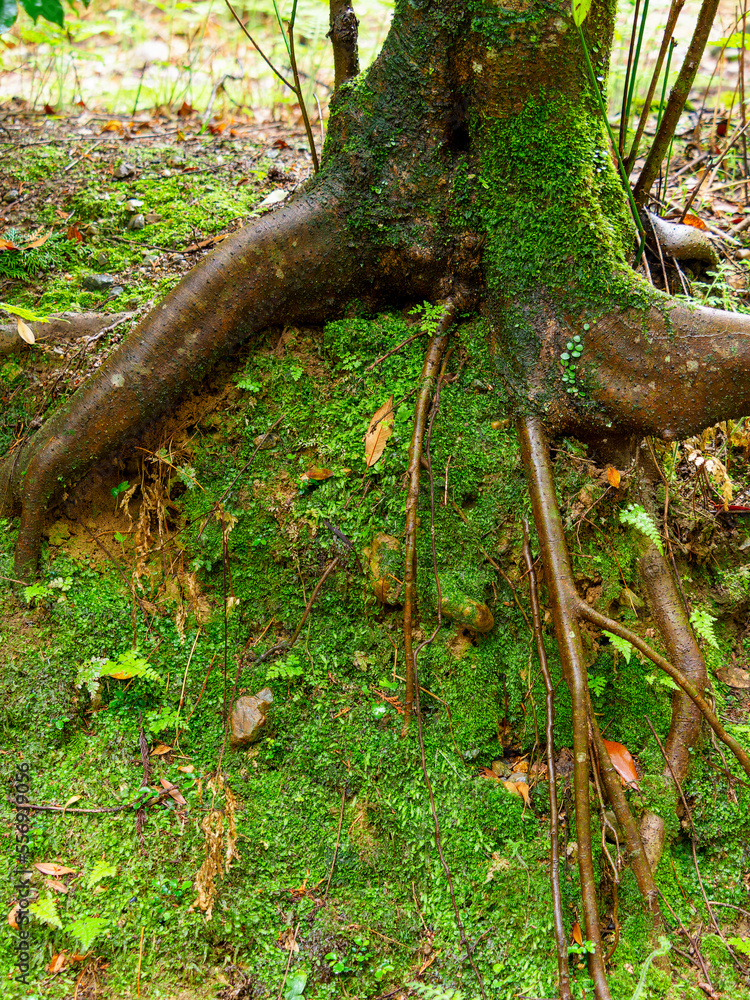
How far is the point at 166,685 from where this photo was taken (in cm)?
289

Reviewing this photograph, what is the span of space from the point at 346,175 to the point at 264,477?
1.59 meters

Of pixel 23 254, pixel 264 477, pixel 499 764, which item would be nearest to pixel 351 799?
pixel 499 764

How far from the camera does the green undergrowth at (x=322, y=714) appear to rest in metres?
2.33

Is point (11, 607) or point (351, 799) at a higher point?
point (11, 607)

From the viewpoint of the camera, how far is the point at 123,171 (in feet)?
14.1

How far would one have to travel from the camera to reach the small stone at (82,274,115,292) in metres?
3.66

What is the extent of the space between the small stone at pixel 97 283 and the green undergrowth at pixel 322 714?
1092 mm

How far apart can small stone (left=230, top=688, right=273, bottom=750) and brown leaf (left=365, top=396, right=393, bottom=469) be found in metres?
1.23

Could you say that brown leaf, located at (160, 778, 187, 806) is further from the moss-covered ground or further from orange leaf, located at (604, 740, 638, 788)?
orange leaf, located at (604, 740, 638, 788)

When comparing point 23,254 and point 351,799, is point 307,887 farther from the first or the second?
point 23,254

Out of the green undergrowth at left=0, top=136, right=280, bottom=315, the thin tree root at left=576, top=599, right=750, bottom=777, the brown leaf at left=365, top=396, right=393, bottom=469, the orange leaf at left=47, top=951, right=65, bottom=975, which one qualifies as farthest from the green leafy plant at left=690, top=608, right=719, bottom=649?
the green undergrowth at left=0, top=136, right=280, bottom=315

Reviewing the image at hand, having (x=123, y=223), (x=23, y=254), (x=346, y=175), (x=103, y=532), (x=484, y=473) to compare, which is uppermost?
(x=346, y=175)

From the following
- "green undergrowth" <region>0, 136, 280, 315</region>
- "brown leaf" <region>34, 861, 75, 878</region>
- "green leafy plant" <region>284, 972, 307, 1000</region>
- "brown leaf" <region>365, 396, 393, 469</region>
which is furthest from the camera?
"green undergrowth" <region>0, 136, 280, 315</region>

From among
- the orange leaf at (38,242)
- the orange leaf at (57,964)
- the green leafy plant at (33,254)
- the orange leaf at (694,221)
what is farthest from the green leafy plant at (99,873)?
the orange leaf at (694,221)
